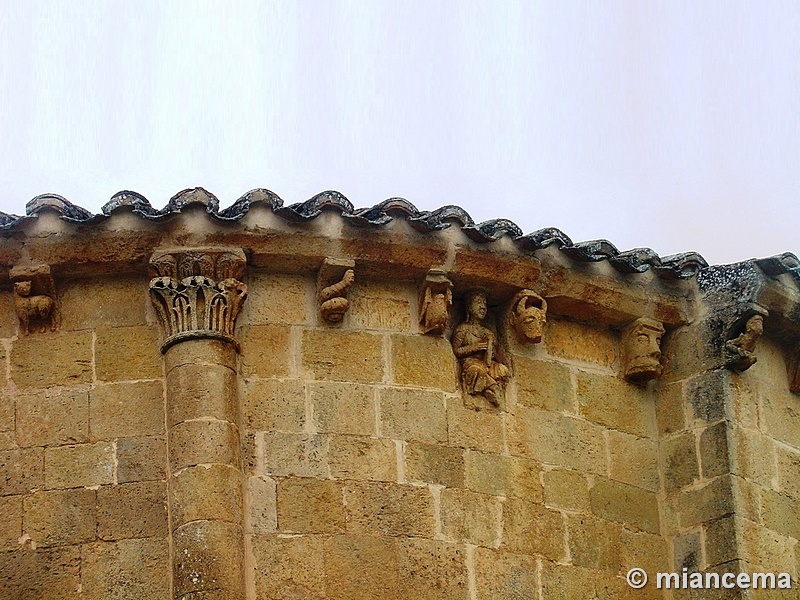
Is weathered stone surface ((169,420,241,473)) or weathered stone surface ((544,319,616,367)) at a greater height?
weathered stone surface ((544,319,616,367))

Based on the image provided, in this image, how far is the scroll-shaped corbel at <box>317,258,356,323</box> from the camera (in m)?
9.73

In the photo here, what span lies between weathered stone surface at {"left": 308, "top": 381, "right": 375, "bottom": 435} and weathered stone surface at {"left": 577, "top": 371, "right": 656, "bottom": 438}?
4.65 ft

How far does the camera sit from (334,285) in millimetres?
9766

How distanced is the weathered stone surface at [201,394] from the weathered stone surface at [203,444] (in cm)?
5

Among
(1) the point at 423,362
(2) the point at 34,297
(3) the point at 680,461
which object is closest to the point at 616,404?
(3) the point at 680,461

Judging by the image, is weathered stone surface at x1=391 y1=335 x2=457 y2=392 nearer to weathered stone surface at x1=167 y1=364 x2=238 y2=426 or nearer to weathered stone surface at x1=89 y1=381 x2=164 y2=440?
→ weathered stone surface at x1=167 y1=364 x2=238 y2=426

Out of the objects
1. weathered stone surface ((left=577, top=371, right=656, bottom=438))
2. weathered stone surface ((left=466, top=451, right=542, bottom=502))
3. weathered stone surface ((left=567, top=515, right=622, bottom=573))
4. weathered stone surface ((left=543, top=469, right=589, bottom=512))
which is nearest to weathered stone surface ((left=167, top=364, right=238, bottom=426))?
weathered stone surface ((left=466, top=451, right=542, bottom=502))

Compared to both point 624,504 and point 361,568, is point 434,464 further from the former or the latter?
point 624,504

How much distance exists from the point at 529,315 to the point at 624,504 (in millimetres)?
1252

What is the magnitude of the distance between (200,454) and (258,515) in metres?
0.45

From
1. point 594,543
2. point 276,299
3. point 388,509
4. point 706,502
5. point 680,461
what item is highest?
point 276,299

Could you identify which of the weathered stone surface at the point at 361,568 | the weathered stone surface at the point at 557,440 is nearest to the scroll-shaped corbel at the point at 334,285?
the weathered stone surface at the point at 557,440

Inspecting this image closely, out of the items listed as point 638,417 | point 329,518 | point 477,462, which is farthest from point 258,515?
point 638,417

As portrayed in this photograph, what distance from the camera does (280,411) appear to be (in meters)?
9.52
